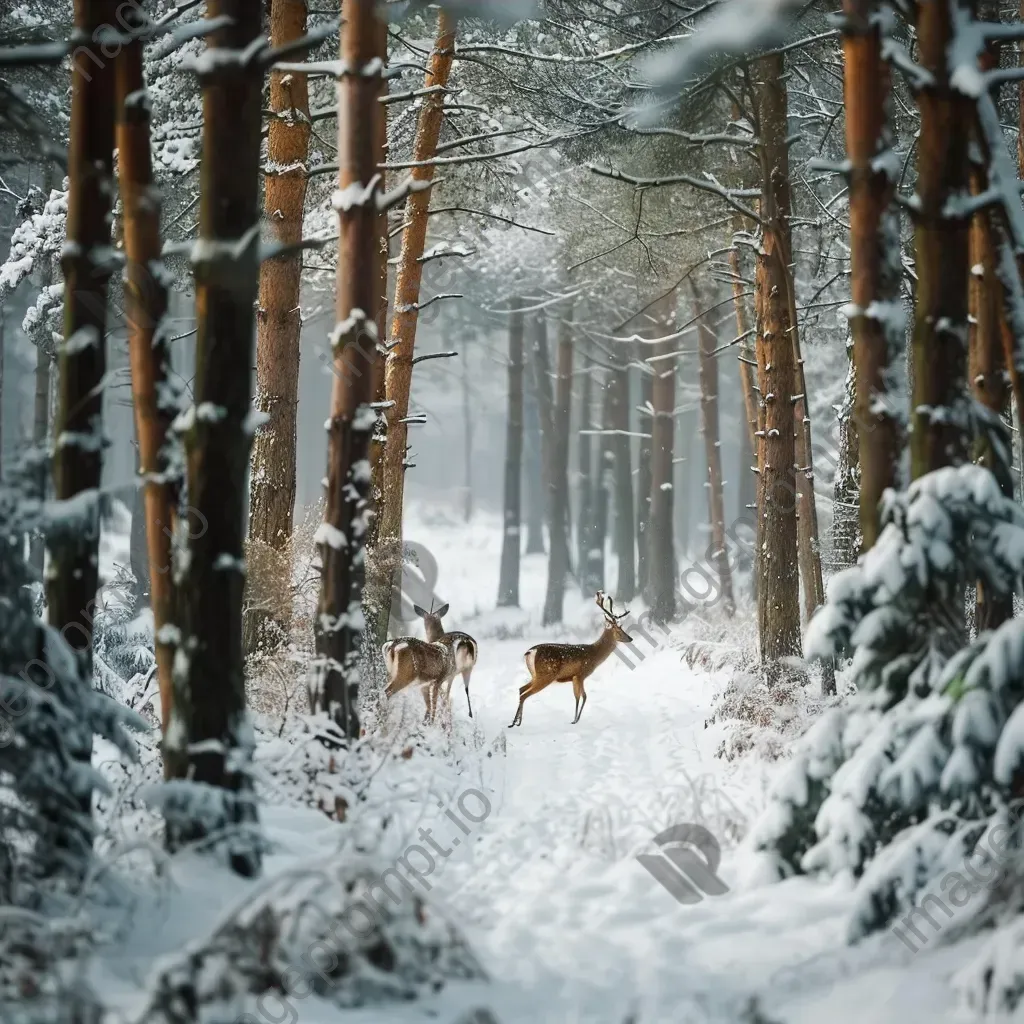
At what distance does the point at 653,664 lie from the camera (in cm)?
1825

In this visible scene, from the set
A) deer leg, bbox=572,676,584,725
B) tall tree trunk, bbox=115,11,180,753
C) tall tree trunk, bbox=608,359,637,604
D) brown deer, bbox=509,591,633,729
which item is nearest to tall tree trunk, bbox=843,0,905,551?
tall tree trunk, bbox=115,11,180,753

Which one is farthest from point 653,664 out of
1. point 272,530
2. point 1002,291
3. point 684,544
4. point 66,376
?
point 684,544

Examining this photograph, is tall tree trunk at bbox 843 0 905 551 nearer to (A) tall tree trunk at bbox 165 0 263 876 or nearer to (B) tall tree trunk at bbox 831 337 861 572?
(A) tall tree trunk at bbox 165 0 263 876

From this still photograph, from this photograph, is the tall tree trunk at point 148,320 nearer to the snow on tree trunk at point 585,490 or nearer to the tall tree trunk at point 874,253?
Answer: the tall tree trunk at point 874,253

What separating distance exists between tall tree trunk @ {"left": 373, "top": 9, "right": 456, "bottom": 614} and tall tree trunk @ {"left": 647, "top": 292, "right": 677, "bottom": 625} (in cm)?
1104

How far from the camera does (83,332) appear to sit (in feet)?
18.6

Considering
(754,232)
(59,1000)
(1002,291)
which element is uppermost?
(754,232)

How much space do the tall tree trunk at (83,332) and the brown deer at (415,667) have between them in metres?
6.21

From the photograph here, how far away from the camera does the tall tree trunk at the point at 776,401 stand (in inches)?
473

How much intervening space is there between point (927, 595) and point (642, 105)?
710cm

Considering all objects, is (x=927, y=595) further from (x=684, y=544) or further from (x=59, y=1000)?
(x=684, y=544)

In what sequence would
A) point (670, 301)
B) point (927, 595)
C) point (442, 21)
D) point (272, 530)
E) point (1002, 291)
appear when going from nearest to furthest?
1. point (927, 595)
2. point (1002, 291)
3. point (272, 530)
4. point (442, 21)
5. point (670, 301)

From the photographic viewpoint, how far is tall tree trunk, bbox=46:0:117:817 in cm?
568

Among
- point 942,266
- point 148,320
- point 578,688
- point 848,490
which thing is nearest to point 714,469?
point 848,490
